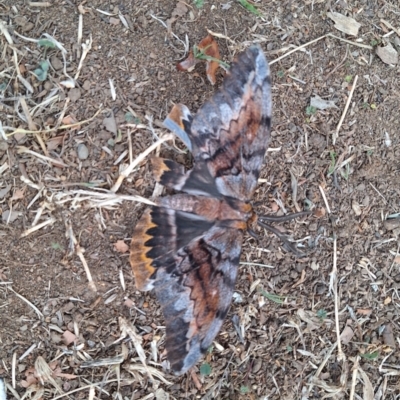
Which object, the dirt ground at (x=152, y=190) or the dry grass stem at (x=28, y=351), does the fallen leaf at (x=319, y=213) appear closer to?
the dirt ground at (x=152, y=190)

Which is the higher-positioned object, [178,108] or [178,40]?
[178,40]

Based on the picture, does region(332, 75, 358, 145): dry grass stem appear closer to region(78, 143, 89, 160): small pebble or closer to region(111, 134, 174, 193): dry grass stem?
region(111, 134, 174, 193): dry grass stem

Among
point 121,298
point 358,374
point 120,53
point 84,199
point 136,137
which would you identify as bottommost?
point 358,374

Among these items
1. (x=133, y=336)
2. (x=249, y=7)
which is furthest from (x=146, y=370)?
(x=249, y=7)

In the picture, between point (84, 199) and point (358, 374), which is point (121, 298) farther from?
point (358, 374)

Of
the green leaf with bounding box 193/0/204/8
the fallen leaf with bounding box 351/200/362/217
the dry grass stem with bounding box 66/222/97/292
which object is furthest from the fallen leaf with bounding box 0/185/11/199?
the fallen leaf with bounding box 351/200/362/217

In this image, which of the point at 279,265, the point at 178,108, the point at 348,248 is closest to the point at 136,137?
the point at 178,108

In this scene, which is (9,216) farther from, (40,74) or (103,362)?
(103,362)

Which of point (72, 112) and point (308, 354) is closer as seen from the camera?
point (72, 112)
